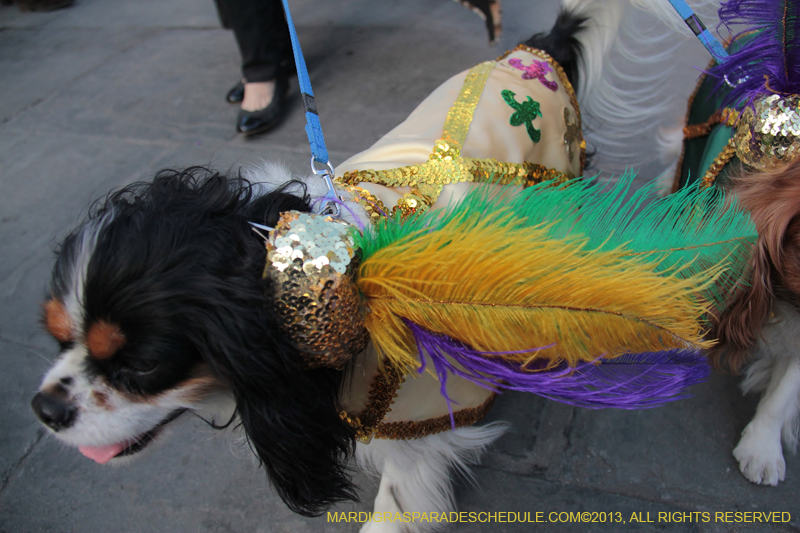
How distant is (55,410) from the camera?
111 centimetres

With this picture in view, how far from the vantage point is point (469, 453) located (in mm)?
1872

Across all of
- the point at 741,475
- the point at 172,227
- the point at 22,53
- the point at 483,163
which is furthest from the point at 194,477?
the point at 22,53

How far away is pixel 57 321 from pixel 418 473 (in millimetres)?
1154

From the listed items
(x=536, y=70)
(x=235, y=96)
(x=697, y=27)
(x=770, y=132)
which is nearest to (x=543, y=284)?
(x=770, y=132)

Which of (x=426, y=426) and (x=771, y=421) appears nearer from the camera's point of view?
(x=426, y=426)

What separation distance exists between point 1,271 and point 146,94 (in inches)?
81.5

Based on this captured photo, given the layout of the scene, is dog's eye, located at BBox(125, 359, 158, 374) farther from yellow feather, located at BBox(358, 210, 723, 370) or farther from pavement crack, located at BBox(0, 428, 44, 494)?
pavement crack, located at BBox(0, 428, 44, 494)

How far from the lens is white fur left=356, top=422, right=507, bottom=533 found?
1.67m

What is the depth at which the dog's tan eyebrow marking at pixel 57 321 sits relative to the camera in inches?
42.3

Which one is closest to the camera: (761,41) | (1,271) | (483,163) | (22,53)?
(761,41)

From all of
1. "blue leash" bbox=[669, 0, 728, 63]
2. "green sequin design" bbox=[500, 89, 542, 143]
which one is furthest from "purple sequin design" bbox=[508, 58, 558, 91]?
"blue leash" bbox=[669, 0, 728, 63]

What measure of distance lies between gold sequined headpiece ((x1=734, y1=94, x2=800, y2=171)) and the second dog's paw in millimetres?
981

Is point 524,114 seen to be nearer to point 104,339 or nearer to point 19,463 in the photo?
point 104,339

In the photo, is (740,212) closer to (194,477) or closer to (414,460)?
(414,460)
